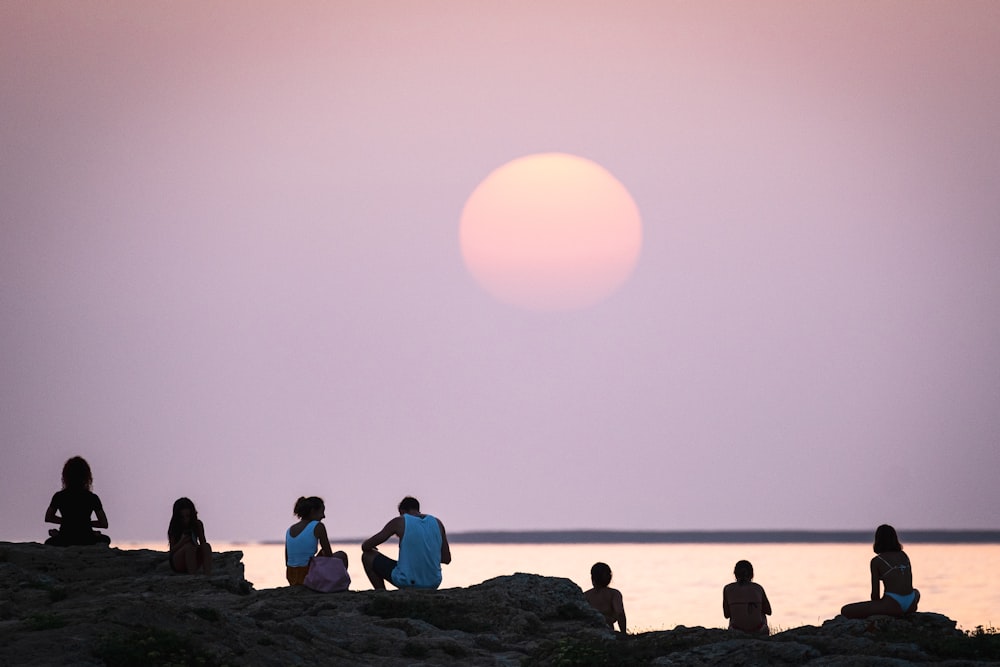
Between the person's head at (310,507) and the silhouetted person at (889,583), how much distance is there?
30.9 feet

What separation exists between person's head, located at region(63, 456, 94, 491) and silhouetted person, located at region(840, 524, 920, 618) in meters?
13.3

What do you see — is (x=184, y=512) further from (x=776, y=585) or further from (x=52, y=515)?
(x=776, y=585)

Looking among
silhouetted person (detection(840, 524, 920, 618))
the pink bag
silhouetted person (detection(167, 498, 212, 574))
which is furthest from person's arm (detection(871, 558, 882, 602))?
silhouetted person (detection(167, 498, 212, 574))

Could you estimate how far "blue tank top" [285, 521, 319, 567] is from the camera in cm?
2583

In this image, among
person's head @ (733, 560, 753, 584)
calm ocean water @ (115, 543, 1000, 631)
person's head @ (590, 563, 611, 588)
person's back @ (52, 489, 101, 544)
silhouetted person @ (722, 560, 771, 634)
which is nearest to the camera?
silhouetted person @ (722, 560, 771, 634)

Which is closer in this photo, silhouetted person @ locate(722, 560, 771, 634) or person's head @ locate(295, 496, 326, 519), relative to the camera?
silhouetted person @ locate(722, 560, 771, 634)

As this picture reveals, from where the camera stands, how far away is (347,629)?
21.5m

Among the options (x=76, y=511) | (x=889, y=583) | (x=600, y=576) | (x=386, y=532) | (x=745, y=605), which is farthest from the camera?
(x=76, y=511)

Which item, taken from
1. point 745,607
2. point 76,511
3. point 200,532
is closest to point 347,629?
point 200,532

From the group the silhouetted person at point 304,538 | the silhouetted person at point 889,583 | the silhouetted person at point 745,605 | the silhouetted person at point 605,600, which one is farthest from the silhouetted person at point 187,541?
the silhouetted person at point 889,583

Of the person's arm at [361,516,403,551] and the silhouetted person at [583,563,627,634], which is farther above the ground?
the person's arm at [361,516,403,551]

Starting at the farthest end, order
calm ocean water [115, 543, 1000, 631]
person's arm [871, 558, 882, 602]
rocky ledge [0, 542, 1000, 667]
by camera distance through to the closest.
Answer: calm ocean water [115, 543, 1000, 631], person's arm [871, 558, 882, 602], rocky ledge [0, 542, 1000, 667]

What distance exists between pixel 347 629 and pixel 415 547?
3.75m

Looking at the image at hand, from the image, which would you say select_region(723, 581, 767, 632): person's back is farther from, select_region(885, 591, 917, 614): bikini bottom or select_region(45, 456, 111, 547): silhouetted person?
select_region(45, 456, 111, 547): silhouetted person
